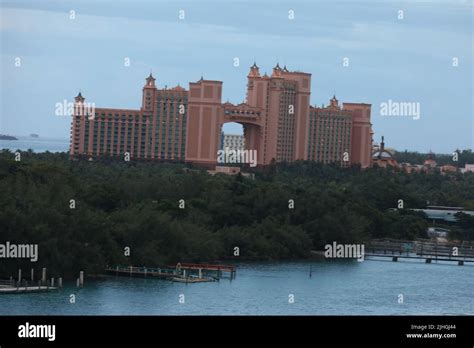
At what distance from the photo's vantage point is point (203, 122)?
45.1 m

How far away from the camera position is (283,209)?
2628cm

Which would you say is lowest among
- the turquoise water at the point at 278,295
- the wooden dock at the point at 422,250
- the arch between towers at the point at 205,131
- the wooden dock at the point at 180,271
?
the turquoise water at the point at 278,295

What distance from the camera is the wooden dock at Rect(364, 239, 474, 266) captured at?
2490 centimetres

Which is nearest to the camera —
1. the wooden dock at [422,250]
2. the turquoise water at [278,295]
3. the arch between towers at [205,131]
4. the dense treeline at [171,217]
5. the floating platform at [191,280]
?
the turquoise water at [278,295]

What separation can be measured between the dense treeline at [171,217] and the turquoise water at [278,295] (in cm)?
64

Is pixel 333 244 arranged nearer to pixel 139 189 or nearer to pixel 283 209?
pixel 283 209

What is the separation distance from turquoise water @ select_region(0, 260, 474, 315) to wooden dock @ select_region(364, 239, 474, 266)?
7.30ft

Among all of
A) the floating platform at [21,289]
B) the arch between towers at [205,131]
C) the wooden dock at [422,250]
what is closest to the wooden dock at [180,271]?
the floating platform at [21,289]

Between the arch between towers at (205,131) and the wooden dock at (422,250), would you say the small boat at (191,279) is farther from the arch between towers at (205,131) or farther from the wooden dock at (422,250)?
the arch between towers at (205,131)

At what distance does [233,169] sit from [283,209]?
16061 mm

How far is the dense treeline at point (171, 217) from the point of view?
17.4m

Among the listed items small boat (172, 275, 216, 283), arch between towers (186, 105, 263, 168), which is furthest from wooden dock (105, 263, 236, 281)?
arch between towers (186, 105, 263, 168)
